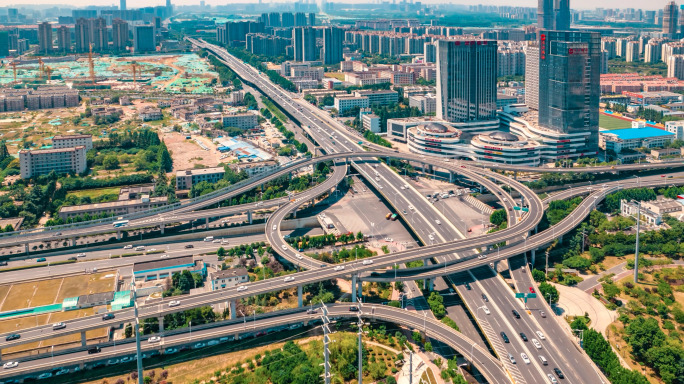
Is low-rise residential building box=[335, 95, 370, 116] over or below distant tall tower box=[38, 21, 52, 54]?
below

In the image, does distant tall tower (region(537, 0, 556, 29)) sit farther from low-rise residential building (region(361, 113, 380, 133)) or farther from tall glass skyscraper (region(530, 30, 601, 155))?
tall glass skyscraper (region(530, 30, 601, 155))

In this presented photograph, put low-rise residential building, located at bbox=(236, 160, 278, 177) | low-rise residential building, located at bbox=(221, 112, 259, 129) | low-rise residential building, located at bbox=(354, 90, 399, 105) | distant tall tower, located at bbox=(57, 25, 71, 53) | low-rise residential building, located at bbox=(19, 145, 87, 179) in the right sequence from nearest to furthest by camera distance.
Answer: low-rise residential building, located at bbox=(236, 160, 278, 177), low-rise residential building, located at bbox=(19, 145, 87, 179), low-rise residential building, located at bbox=(221, 112, 259, 129), low-rise residential building, located at bbox=(354, 90, 399, 105), distant tall tower, located at bbox=(57, 25, 71, 53)

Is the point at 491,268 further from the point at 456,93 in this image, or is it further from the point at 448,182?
the point at 456,93

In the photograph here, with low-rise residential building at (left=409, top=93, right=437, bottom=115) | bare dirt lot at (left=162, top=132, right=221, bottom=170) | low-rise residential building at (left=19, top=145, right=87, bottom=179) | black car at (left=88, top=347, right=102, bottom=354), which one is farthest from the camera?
low-rise residential building at (left=409, top=93, right=437, bottom=115)

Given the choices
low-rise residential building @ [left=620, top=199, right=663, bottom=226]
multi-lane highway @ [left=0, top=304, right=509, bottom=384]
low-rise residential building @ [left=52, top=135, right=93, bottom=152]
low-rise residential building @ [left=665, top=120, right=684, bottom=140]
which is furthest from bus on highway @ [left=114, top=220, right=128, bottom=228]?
low-rise residential building @ [left=665, top=120, right=684, bottom=140]

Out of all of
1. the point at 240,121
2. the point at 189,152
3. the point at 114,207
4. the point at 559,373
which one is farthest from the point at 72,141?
the point at 559,373

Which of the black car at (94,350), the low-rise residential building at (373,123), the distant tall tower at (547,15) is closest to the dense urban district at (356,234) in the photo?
the black car at (94,350)

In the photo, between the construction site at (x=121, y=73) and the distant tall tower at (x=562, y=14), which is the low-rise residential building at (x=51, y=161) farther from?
the distant tall tower at (x=562, y=14)

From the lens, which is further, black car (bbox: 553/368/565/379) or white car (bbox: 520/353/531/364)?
white car (bbox: 520/353/531/364)
